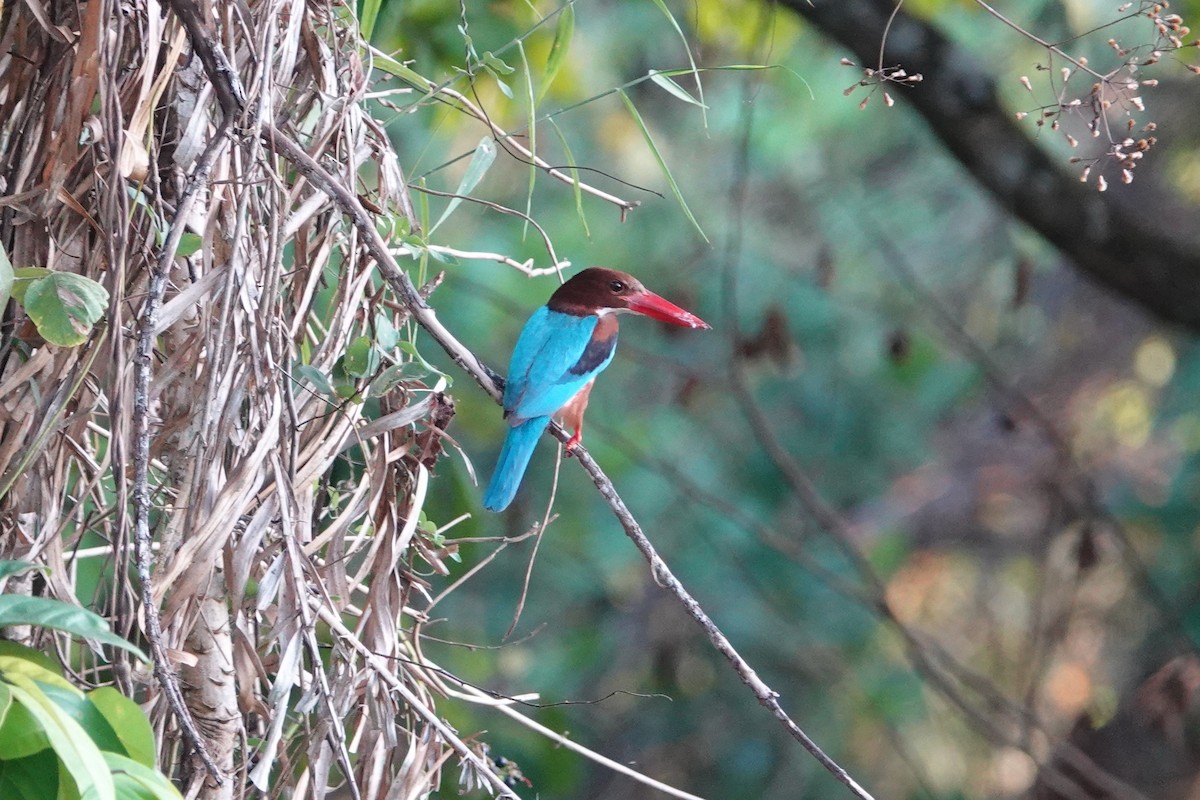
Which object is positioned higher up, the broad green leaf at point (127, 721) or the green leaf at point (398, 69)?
the green leaf at point (398, 69)

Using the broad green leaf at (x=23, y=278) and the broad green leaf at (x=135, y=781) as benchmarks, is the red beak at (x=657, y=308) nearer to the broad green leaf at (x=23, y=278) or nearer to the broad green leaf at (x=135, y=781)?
the broad green leaf at (x=23, y=278)

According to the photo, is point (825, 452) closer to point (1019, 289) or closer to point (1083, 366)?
point (1083, 366)

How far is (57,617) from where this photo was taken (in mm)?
743

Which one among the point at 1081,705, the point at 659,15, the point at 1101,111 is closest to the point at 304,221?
the point at 1101,111

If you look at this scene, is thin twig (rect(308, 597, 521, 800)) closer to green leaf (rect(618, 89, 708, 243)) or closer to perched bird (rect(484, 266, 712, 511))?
green leaf (rect(618, 89, 708, 243))

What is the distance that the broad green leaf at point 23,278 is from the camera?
2.97 ft

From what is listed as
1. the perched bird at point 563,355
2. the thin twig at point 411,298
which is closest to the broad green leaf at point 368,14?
the thin twig at point 411,298

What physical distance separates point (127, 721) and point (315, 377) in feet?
1.06

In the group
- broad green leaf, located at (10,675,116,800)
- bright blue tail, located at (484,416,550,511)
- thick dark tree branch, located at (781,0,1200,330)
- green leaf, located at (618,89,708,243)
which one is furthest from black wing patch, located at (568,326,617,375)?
broad green leaf, located at (10,675,116,800)

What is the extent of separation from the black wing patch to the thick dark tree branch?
0.86 m

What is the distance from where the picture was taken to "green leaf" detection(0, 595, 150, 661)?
28.6 inches

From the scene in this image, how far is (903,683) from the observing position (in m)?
4.21

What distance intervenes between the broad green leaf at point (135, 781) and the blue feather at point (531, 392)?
120 cm

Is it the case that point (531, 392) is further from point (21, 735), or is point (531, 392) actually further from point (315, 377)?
point (21, 735)
